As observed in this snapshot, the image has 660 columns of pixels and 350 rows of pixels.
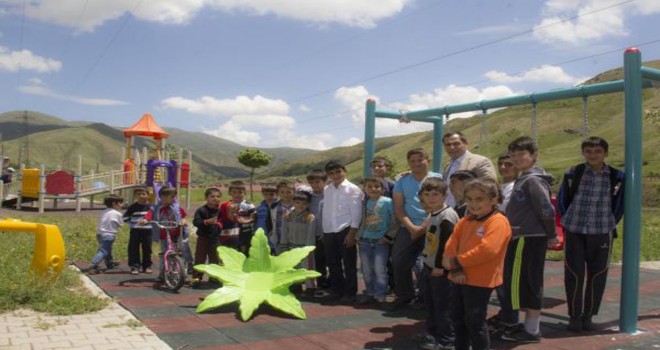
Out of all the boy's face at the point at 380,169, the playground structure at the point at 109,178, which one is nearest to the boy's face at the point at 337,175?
the boy's face at the point at 380,169

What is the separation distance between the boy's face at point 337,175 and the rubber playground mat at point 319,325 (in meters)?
1.38

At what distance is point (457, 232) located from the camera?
4.13 meters

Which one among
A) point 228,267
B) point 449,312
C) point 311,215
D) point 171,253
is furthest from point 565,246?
point 171,253

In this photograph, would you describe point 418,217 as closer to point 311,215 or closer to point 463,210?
point 463,210

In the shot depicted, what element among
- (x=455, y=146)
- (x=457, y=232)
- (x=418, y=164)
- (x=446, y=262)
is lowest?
(x=446, y=262)

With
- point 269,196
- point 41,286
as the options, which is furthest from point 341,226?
point 41,286

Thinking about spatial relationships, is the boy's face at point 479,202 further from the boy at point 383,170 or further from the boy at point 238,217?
the boy at point 238,217

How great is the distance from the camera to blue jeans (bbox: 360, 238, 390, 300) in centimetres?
623

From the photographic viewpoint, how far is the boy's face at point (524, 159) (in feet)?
16.5

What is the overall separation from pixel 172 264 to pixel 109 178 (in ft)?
59.1

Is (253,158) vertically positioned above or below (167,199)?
above

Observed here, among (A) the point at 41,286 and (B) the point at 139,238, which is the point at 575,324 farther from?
(B) the point at 139,238

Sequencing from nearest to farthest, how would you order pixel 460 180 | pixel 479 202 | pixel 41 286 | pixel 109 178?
pixel 479 202 < pixel 460 180 < pixel 41 286 < pixel 109 178

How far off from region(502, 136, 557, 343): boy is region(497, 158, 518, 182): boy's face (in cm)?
34
